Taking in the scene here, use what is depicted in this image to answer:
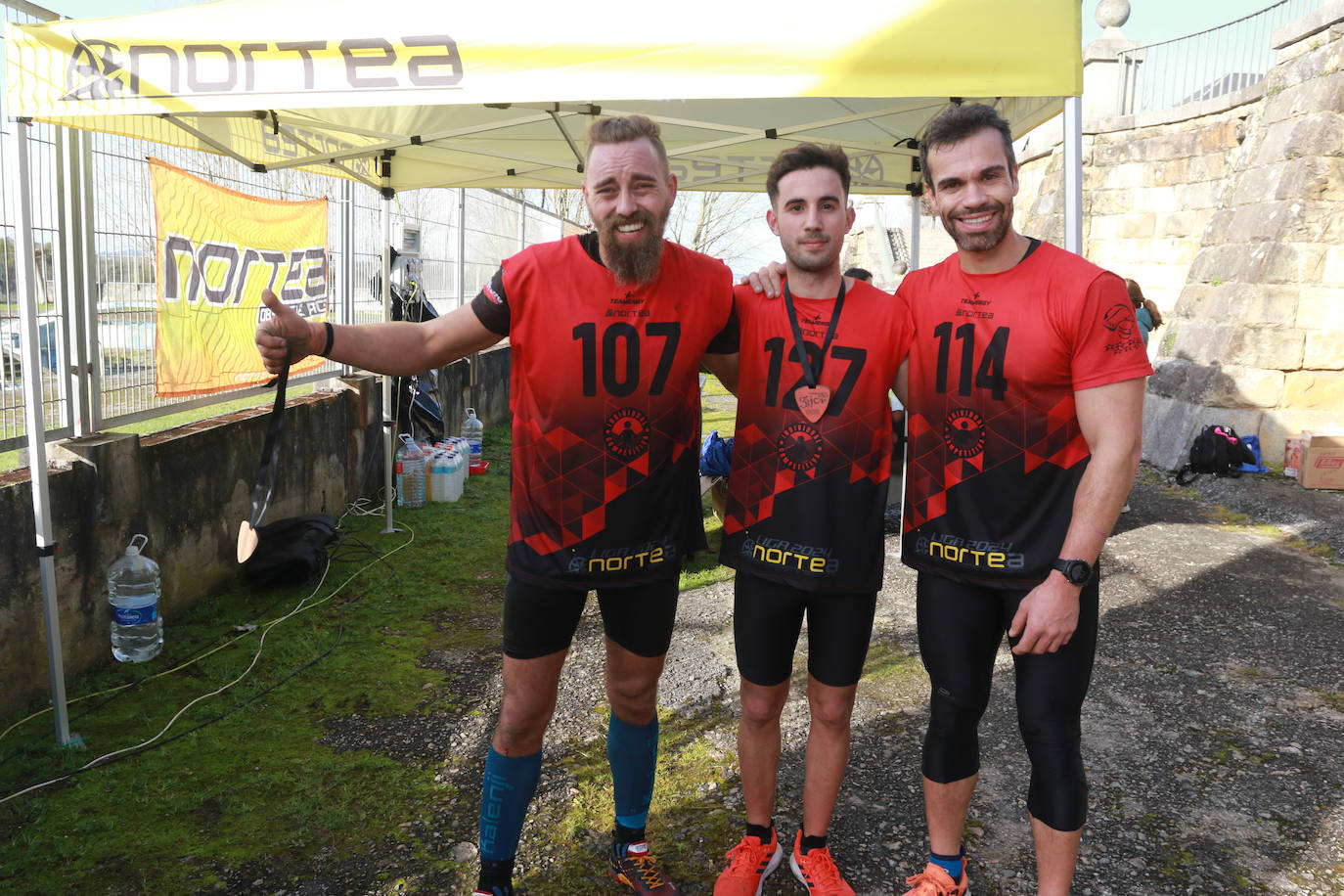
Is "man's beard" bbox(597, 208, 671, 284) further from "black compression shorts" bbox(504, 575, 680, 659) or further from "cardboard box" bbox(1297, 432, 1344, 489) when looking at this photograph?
"cardboard box" bbox(1297, 432, 1344, 489)

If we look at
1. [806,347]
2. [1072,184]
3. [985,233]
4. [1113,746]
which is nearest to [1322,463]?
[1113,746]

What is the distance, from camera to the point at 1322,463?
321 inches

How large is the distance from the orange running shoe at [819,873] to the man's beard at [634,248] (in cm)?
177

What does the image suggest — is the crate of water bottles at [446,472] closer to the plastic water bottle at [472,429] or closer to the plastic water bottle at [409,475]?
the plastic water bottle at [409,475]

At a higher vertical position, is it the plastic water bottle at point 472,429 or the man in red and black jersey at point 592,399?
the man in red and black jersey at point 592,399

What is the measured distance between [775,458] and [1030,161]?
1565 centimetres

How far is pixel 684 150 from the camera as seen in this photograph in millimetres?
5480

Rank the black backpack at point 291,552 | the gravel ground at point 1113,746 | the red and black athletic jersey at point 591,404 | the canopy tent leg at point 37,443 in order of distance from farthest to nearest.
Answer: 1. the black backpack at point 291,552
2. the canopy tent leg at point 37,443
3. the gravel ground at point 1113,746
4. the red and black athletic jersey at point 591,404

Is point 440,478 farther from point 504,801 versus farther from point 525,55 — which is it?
point 504,801

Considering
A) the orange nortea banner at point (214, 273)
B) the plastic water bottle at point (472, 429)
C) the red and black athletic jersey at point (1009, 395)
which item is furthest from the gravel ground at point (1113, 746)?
the plastic water bottle at point (472, 429)

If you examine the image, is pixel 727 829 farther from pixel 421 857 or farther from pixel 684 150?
pixel 684 150

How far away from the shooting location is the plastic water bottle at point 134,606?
13.8 ft

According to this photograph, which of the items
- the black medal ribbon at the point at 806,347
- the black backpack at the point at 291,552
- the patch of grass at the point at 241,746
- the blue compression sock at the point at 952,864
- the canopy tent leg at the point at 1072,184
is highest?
the canopy tent leg at the point at 1072,184

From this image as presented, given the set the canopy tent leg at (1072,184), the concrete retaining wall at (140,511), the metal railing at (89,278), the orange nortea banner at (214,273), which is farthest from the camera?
the orange nortea banner at (214,273)
